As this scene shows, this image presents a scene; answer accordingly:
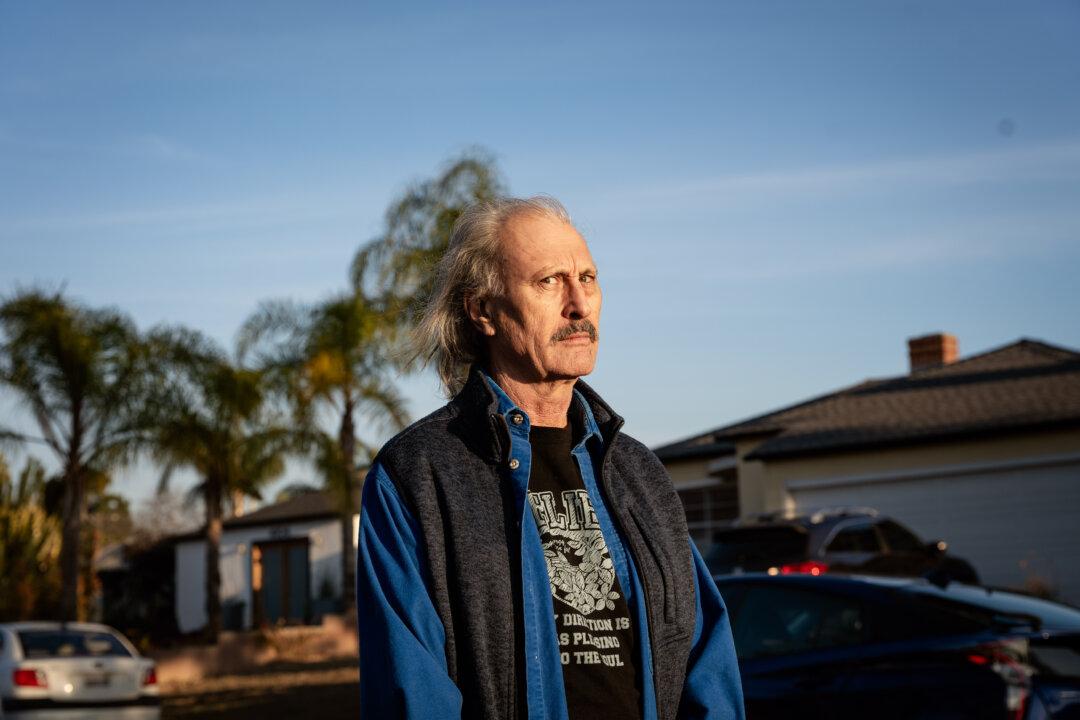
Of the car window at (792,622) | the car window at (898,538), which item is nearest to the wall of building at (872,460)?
the car window at (898,538)

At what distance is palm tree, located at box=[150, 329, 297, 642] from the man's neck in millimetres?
22586

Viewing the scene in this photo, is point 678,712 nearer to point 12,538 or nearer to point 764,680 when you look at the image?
point 764,680

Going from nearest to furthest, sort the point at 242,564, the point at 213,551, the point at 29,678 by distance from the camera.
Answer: the point at 29,678, the point at 213,551, the point at 242,564

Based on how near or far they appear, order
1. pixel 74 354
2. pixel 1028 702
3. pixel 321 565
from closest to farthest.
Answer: pixel 1028 702 < pixel 74 354 < pixel 321 565

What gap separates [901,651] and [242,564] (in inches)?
1485

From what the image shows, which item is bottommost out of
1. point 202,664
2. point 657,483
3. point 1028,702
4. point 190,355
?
point 202,664

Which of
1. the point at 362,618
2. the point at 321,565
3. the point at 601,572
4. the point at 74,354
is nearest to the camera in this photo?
the point at 362,618

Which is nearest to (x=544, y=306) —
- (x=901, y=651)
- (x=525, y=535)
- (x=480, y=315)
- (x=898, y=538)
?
(x=480, y=315)

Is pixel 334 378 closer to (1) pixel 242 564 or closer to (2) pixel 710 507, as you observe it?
(2) pixel 710 507

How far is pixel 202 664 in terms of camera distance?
75.5ft

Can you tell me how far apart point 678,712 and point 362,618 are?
74cm

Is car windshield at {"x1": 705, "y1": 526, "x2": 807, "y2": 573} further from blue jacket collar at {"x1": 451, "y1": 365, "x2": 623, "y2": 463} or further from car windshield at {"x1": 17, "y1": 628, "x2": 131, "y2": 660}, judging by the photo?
blue jacket collar at {"x1": 451, "y1": 365, "x2": 623, "y2": 463}

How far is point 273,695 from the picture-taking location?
1734 centimetres

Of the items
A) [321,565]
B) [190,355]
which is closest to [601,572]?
[190,355]
